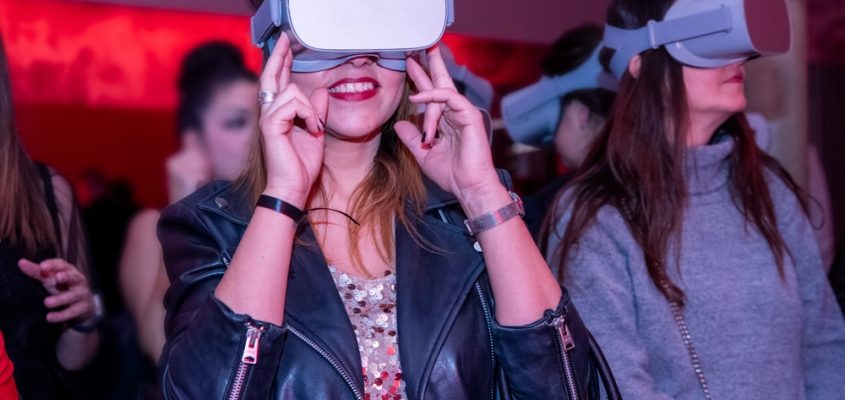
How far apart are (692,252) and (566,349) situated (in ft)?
2.21

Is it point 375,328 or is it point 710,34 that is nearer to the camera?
point 375,328

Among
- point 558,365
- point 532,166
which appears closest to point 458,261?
point 558,365

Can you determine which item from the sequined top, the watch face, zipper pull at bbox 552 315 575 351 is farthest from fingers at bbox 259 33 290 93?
zipper pull at bbox 552 315 575 351

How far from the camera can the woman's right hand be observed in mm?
1691

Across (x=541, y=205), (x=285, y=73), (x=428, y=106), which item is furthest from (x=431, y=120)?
(x=541, y=205)

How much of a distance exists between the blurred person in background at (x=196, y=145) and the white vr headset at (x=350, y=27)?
1324 millimetres

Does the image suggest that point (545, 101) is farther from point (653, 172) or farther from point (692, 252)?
point (692, 252)

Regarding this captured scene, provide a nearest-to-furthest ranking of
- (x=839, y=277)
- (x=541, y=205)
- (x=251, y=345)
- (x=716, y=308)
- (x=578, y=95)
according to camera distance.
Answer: (x=251, y=345)
(x=716, y=308)
(x=839, y=277)
(x=541, y=205)
(x=578, y=95)

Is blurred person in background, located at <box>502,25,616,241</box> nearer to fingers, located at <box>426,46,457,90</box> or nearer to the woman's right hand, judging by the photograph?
fingers, located at <box>426,46,457,90</box>

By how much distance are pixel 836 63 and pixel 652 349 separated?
619 centimetres

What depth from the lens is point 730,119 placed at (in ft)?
8.42

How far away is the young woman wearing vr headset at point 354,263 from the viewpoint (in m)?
1.64

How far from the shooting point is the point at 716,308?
89.0 inches

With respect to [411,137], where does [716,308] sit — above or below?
below
